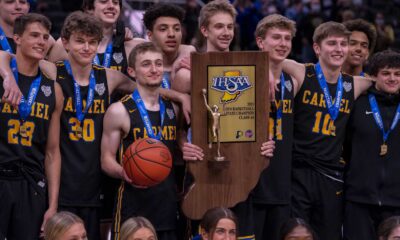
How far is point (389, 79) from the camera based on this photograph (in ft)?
26.9

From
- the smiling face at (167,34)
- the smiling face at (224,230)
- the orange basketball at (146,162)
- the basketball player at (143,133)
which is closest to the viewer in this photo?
the orange basketball at (146,162)

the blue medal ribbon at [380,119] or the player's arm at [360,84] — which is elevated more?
the player's arm at [360,84]

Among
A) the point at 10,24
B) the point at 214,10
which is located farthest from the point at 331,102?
the point at 10,24

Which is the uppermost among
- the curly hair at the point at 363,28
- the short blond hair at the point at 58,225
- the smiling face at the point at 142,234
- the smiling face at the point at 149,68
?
the curly hair at the point at 363,28

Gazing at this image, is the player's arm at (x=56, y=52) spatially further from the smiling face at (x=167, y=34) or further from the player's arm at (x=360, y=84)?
the player's arm at (x=360, y=84)

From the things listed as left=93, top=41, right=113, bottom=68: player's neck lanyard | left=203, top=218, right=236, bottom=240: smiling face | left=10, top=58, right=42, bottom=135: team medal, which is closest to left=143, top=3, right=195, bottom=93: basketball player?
left=93, top=41, right=113, bottom=68: player's neck lanyard

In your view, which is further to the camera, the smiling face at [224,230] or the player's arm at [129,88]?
the player's arm at [129,88]

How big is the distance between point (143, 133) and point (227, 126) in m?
0.69

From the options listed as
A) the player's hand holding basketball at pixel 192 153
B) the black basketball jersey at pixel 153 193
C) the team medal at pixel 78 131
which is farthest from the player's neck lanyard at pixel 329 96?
the team medal at pixel 78 131

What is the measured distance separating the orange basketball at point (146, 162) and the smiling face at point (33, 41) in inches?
42.6

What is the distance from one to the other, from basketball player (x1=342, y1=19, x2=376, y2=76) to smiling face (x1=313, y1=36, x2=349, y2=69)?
2.52ft

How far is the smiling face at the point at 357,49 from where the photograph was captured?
8.92 metres

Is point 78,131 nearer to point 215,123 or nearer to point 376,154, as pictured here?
point 215,123

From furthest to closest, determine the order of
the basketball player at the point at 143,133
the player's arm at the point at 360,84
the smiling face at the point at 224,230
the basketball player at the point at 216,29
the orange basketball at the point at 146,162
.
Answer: the player's arm at the point at 360,84
the basketball player at the point at 216,29
the basketball player at the point at 143,133
the smiling face at the point at 224,230
the orange basketball at the point at 146,162
